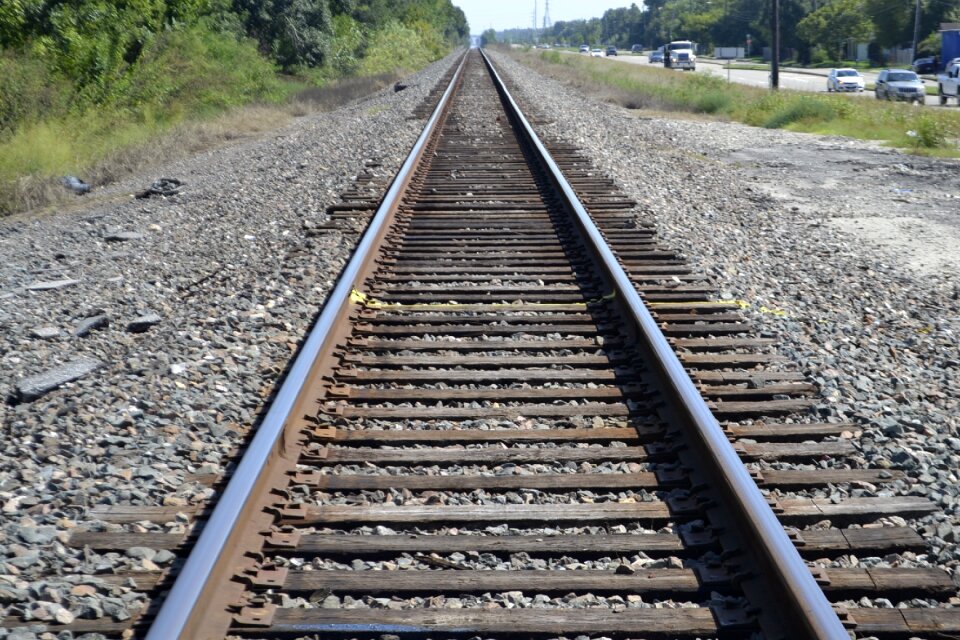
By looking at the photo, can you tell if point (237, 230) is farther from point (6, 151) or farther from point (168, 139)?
point (168, 139)

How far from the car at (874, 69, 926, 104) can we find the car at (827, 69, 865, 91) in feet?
13.6

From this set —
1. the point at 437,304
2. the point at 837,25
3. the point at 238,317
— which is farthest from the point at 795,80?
the point at 238,317

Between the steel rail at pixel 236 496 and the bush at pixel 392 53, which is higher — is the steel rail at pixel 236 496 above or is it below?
below

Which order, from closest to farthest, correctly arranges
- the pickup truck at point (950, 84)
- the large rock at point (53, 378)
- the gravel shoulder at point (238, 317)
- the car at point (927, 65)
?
the gravel shoulder at point (238, 317)
the large rock at point (53, 378)
the pickup truck at point (950, 84)
the car at point (927, 65)

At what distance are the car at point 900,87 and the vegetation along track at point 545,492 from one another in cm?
3491

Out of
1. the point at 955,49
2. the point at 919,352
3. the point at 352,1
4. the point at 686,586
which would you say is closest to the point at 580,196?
the point at 919,352

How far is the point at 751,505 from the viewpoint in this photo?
3201 millimetres

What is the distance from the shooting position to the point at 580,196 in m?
9.84

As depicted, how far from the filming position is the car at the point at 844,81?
43.4m

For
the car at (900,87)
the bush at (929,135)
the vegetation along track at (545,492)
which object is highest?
the car at (900,87)

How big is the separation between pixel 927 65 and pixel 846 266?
62158 millimetres

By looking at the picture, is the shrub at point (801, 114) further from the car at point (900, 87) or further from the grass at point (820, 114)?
the car at point (900, 87)

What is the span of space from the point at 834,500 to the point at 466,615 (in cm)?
151

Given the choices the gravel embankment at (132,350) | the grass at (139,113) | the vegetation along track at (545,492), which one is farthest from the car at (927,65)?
the vegetation along track at (545,492)
